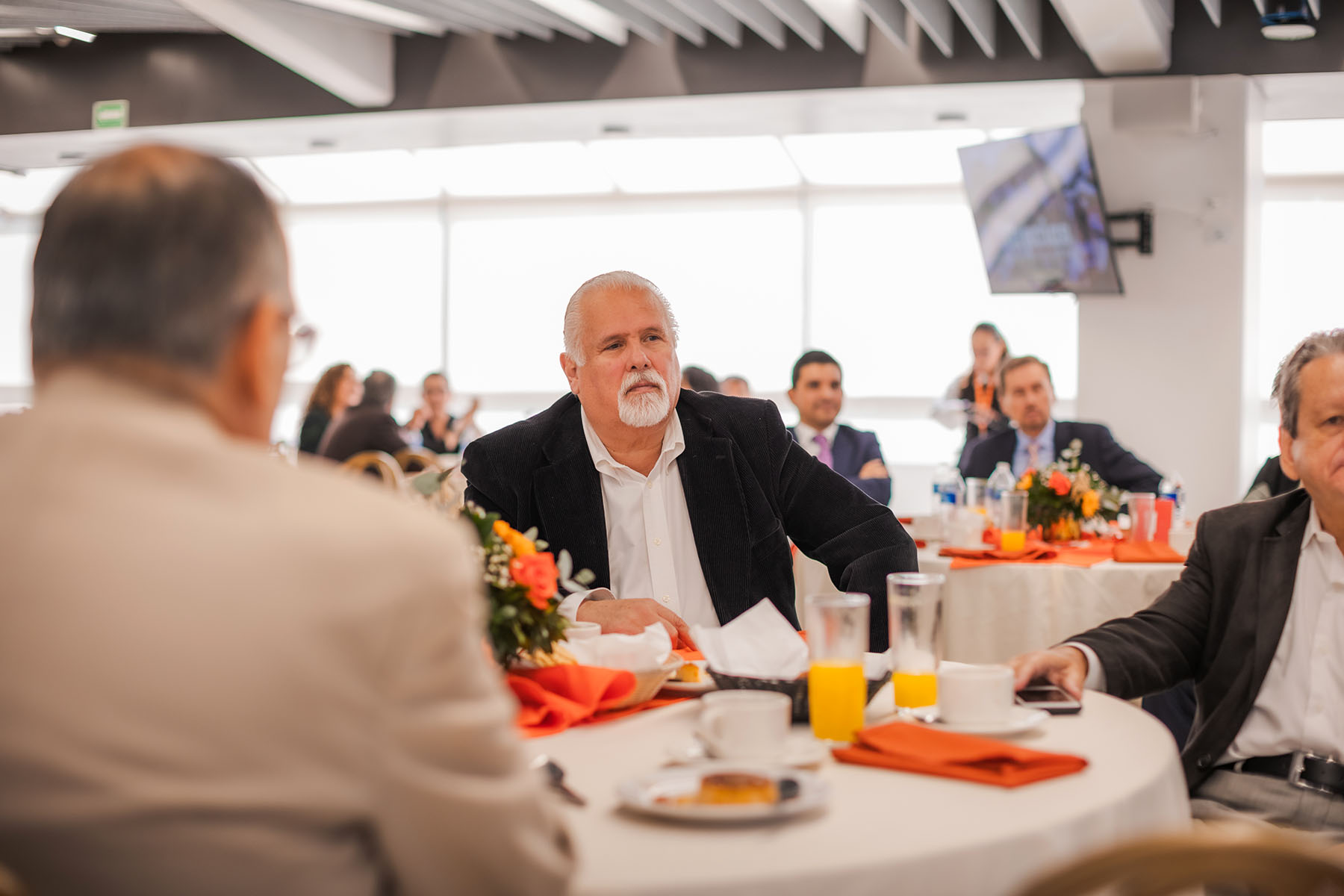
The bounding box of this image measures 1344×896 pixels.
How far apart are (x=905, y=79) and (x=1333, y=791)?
643 centimetres

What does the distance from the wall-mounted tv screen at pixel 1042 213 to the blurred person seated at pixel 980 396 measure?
657mm

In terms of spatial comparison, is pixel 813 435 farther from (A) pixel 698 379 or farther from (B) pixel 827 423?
(A) pixel 698 379

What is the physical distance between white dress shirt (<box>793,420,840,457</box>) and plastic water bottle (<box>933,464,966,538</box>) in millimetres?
936

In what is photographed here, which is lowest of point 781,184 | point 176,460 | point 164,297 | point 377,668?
point 377,668

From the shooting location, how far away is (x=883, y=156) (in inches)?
399

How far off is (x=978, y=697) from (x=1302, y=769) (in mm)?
731

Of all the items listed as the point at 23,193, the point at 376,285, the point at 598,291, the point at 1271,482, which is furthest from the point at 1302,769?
the point at 23,193

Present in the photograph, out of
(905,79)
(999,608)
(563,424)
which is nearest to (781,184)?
(905,79)

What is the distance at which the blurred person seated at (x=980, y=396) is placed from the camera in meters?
6.88

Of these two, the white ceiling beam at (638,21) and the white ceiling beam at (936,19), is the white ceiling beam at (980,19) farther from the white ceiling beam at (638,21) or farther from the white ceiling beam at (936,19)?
the white ceiling beam at (638,21)

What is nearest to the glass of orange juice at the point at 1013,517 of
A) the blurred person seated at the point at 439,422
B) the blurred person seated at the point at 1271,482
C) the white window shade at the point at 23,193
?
the blurred person seated at the point at 1271,482

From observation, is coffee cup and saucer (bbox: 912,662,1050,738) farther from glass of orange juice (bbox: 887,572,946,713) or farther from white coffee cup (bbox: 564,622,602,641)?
white coffee cup (bbox: 564,622,602,641)

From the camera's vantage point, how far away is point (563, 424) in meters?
2.74

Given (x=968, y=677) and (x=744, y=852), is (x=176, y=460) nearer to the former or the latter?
(x=744, y=852)
